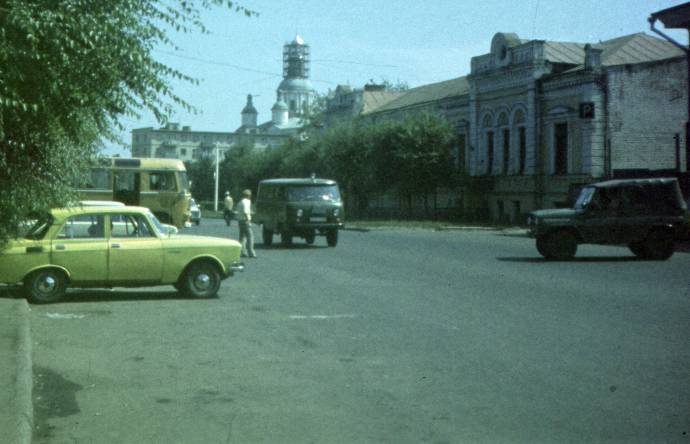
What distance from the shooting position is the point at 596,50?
153ft

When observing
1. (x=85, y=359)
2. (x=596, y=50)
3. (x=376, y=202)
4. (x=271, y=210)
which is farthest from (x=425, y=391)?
(x=376, y=202)

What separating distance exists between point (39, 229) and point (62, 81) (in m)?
7.07

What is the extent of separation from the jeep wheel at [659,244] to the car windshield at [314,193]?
10.2 m

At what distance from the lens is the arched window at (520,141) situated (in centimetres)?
5238

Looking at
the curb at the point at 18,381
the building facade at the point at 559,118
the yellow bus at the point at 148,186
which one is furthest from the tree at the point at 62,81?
the building facade at the point at 559,118

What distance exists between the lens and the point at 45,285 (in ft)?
45.0

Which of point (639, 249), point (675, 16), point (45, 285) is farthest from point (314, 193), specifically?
point (45, 285)

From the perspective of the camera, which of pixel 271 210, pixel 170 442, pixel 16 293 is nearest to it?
pixel 170 442

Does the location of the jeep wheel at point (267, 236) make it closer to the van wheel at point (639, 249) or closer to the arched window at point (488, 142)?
the van wheel at point (639, 249)

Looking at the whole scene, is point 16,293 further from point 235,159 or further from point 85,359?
point 235,159

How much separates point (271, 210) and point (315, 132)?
50.8 meters

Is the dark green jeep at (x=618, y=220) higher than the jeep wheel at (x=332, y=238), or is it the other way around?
the dark green jeep at (x=618, y=220)

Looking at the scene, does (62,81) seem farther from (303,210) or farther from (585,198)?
(303,210)

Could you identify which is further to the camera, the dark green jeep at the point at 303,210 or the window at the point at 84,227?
the dark green jeep at the point at 303,210
